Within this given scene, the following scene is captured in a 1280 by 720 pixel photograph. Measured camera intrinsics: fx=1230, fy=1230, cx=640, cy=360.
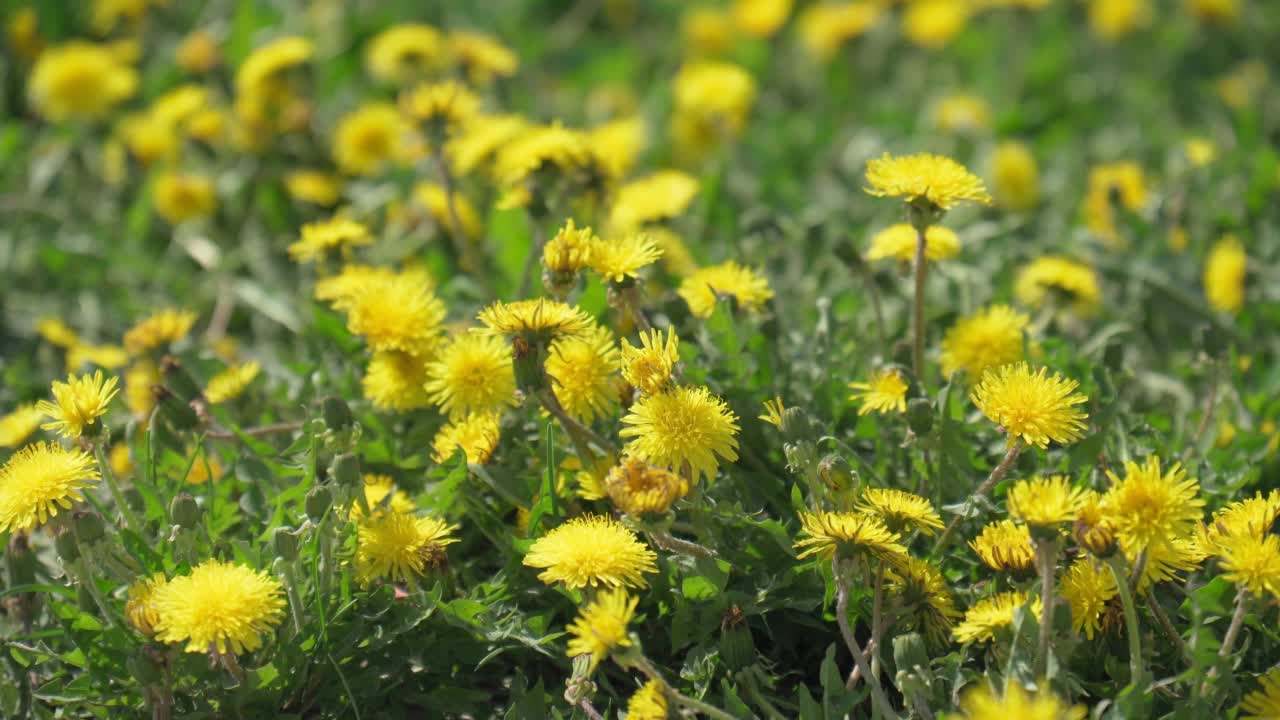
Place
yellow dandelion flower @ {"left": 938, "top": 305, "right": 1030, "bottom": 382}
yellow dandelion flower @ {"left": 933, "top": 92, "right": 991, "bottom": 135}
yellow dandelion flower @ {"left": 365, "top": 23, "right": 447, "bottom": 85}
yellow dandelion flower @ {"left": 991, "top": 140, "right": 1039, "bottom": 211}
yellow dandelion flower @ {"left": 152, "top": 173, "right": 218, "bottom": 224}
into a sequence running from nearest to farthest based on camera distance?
1. yellow dandelion flower @ {"left": 938, "top": 305, "right": 1030, "bottom": 382}
2. yellow dandelion flower @ {"left": 365, "top": 23, "right": 447, "bottom": 85}
3. yellow dandelion flower @ {"left": 152, "top": 173, "right": 218, "bottom": 224}
4. yellow dandelion flower @ {"left": 991, "top": 140, "right": 1039, "bottom": 211}
5. yellow dandelion flower @ {"left": 933, "top": 92, "right": 991, "bottom": 135}

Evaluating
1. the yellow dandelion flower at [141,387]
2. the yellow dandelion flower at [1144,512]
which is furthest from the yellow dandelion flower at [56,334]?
the yellow dandelion flower at [1144,512]

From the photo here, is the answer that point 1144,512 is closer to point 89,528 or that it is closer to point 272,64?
point 89,528

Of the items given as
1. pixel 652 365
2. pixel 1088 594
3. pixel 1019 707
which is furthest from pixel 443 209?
pixel 1019 707

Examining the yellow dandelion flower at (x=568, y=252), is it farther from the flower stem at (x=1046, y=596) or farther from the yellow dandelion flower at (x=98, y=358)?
the yellow dandelion flower at (x=98, y=358)

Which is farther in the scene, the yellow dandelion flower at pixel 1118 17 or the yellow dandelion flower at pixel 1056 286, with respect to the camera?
the yellow dandelion flower at pixel 1118 17

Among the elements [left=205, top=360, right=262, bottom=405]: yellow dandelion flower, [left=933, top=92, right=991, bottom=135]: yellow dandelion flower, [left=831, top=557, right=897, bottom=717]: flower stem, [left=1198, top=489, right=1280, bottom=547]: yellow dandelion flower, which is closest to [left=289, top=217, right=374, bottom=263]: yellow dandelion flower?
[left=205, top=360, right=262, bottom=405]: yellow dandelion flower

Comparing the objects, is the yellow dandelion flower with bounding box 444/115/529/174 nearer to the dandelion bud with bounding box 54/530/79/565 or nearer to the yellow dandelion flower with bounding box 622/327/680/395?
the yellow dandelion flower with bounding box 622/327/680/395
